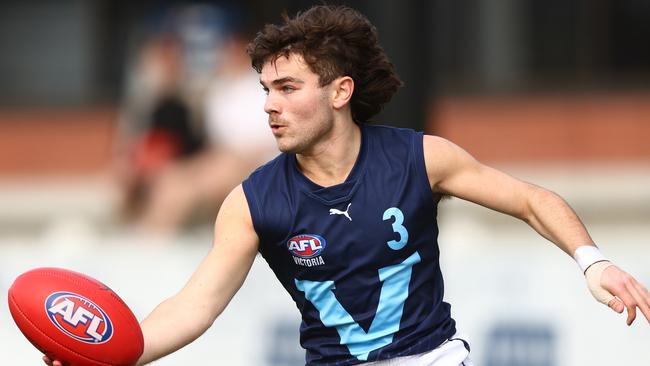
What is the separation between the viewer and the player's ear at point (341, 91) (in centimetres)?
537

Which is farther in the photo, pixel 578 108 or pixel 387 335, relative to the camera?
pixel 578 108

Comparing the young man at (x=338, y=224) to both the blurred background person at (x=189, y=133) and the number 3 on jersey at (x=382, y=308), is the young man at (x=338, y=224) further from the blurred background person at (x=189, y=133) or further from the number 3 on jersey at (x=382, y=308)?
the blurred background person at (x=189, y=133)

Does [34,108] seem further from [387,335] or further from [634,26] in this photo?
[387,335]

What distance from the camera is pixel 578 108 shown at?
13.8m

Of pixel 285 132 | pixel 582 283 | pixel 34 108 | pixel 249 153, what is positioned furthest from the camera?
pixel 34 108

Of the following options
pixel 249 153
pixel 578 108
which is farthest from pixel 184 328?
pixel 578 108

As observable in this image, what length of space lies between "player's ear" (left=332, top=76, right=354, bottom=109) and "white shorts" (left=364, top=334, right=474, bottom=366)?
97cm

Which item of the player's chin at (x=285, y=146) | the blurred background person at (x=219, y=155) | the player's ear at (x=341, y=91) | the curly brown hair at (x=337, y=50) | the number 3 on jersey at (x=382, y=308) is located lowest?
the blurred background person at (x=219, y=155)

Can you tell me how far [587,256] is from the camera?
16.6 ft

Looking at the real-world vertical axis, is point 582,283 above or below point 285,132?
below

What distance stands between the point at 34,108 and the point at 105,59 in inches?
37.2

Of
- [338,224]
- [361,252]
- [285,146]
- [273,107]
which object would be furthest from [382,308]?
[273,107]

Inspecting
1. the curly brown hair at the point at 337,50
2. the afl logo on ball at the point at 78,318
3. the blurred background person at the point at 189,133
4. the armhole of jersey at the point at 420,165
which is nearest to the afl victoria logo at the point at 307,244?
the armhole of jersey at the point at 420,165

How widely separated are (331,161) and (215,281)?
0.62m
